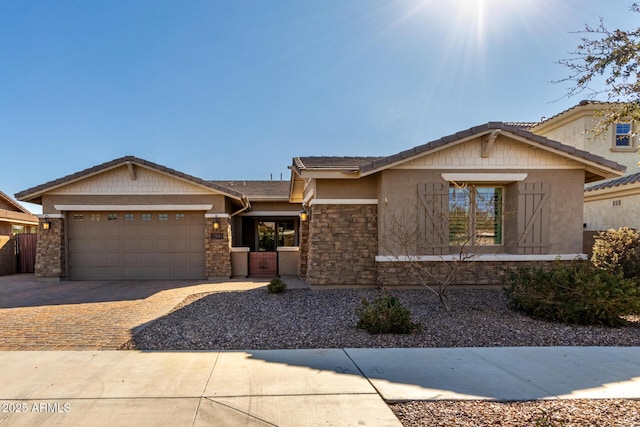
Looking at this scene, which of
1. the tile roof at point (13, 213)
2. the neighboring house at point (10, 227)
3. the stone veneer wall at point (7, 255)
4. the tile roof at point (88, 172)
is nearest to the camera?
the tile roof at point (88, 172)

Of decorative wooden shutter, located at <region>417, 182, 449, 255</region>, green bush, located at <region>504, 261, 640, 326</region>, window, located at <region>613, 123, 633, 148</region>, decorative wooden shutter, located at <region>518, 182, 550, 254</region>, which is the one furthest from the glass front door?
window, located at <region>613, 123, 633, 148</region>

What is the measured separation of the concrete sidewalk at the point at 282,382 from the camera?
141 inches

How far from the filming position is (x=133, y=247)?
1321cm

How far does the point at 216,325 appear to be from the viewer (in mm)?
6805

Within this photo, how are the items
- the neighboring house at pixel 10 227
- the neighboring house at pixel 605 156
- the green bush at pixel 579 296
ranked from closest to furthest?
the green bush at pixel 579 296, the neighboring house at pixel 605 156, the neighboring house at pixel 10 227

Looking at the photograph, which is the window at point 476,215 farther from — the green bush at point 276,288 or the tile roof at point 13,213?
the tile roof at point 13,213

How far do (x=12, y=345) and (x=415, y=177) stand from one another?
889 centimetres

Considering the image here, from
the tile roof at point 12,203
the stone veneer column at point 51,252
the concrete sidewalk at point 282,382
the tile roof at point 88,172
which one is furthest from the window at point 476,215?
the tile roof at point 12,203

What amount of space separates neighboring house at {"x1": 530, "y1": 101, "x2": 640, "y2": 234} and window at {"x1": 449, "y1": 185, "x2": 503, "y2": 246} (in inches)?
144

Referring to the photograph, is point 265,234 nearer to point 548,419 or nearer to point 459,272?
point 459,272

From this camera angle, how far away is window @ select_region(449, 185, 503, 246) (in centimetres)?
955

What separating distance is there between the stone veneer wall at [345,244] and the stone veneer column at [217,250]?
421cm

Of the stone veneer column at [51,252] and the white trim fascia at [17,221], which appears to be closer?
the stone veneer column at [51,252]

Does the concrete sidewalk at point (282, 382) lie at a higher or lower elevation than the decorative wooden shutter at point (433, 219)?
lower
